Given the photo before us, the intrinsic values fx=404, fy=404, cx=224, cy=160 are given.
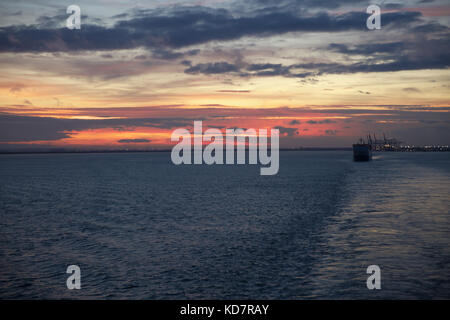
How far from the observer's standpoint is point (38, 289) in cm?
1823

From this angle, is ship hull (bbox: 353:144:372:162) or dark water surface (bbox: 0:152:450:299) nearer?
dark water surface (bbox: 0:152:450:299)

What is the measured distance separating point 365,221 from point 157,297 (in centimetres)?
2361

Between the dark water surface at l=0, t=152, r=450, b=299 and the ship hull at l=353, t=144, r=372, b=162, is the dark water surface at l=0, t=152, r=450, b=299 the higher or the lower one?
the lower one

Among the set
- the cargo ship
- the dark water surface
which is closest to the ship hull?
the cargo ship

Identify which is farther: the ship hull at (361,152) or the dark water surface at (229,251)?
the ship hull at (361,152)

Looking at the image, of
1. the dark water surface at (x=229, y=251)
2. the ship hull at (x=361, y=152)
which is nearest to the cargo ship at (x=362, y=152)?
the ship hull at (x=361, y=152)

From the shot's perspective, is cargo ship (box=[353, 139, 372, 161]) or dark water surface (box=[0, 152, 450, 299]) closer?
dark water surface (box=[0, 152, 450, 299])

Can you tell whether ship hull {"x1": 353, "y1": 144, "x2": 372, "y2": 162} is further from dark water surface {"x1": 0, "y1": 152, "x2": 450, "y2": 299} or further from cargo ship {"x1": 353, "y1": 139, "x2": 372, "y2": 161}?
dark water surface {"x1": 0, "y1": 152, "x2": 450, "y2": 299}

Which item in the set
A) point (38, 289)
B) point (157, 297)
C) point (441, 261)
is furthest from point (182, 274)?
point (441, 261)

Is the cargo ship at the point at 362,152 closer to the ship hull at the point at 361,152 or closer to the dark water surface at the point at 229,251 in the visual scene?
the ship hull at the point at 361,152

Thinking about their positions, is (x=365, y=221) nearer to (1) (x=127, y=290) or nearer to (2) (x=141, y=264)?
(2) (x=141, y=264)

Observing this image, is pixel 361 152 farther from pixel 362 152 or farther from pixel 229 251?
pixel 229 251

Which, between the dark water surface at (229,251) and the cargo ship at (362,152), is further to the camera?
the cargo ship at (362,152)

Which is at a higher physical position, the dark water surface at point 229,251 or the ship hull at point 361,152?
the ship hull at point 361,152
